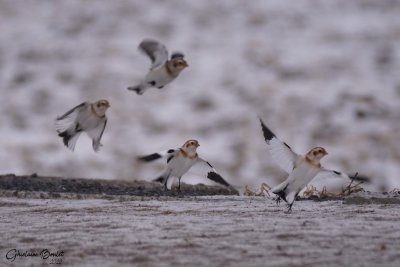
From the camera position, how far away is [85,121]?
7.98m

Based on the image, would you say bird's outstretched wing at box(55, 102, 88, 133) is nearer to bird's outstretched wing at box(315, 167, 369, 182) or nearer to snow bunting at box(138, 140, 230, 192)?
snow bunting at box(138, 140, 230, 192)

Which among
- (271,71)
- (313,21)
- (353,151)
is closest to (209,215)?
(353,151)

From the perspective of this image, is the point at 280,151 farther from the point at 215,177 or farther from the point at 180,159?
the point at 215,177

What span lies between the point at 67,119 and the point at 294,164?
234 cm

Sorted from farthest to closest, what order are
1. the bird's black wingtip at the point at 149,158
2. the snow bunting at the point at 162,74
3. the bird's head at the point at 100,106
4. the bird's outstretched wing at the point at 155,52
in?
1. the bird's outstretched wing at the point at 155,52
2. the snow bunting at the point at 162,74
3. the bird's head at the point at 100,106
4. the bird's black wingtip at the point at 149,158

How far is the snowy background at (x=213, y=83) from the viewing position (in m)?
13.1

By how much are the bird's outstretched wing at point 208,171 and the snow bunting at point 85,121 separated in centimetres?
93

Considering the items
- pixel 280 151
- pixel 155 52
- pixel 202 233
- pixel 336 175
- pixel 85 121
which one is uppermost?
pixel 155 52

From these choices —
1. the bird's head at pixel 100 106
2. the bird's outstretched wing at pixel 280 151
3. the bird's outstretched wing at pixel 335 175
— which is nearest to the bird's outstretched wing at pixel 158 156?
the bird's head at pixel 100 106

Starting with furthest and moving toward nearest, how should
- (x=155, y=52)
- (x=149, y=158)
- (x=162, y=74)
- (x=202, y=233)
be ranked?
(x=155, y=52)
(x=162, y=74)
(x=149, y=158)
(x=202, y=233)

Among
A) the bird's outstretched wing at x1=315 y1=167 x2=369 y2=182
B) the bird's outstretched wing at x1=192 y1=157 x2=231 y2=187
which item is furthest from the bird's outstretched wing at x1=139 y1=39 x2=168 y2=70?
the bird's outstretched wing at x1=315 y1=167 x2=369 y2=182

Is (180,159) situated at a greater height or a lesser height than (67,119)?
lesser

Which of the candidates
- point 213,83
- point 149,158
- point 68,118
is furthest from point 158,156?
point 213,83

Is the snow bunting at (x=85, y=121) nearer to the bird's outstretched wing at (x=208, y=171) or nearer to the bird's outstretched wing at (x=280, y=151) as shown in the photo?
Answer: the bird's outstretched wing at (x=208, y=171)
